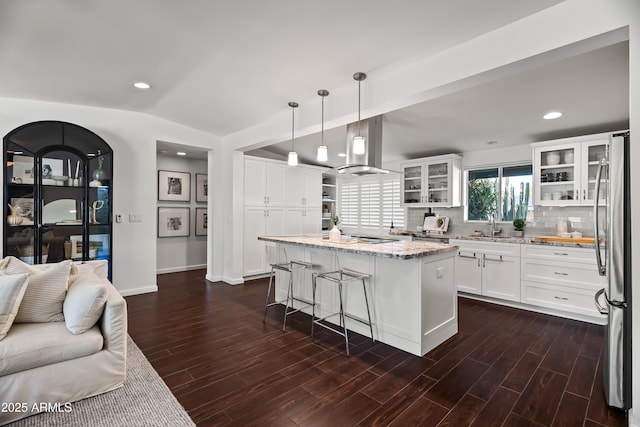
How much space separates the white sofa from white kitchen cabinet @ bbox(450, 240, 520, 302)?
3569 millimetres

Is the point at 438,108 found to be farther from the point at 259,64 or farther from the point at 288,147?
the point at 288,147

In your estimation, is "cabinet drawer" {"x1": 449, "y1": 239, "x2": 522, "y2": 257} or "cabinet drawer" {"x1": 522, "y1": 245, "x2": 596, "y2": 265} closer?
"cabinet drawer" {"x1": 522, "y1": 245, "x2": 596, "y2": 265}

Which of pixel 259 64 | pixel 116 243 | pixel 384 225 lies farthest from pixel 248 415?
pixel 384 225

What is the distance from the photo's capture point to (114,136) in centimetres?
437

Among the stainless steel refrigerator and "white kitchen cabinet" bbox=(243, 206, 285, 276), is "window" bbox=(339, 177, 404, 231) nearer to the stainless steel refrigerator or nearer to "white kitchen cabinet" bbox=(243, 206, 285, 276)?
"white kitchen cabinet" bbox=(243, 206, 285, 276)

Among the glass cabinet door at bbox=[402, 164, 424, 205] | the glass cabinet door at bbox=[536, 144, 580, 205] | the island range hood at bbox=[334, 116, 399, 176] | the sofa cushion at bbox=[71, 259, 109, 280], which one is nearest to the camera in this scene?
the sofa cushion at bbox=[71, 259, 109, 280]

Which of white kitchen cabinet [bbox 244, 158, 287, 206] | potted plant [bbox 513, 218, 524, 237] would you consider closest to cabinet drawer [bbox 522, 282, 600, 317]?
potted plant [bbox 513, 218, 524, 237]

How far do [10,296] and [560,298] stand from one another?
5.08 metres

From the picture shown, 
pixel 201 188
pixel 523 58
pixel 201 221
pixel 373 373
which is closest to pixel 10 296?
pixel 373 373

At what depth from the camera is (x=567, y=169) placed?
400cm

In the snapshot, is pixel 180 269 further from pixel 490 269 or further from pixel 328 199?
pixel 490 269

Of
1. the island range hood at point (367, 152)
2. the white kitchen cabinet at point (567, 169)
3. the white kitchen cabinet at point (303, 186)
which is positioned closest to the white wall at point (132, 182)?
the white kitchen cabinet at point (303, 186)

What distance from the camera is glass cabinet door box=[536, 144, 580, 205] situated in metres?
3.89

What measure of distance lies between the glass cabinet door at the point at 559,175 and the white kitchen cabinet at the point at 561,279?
783 mm
